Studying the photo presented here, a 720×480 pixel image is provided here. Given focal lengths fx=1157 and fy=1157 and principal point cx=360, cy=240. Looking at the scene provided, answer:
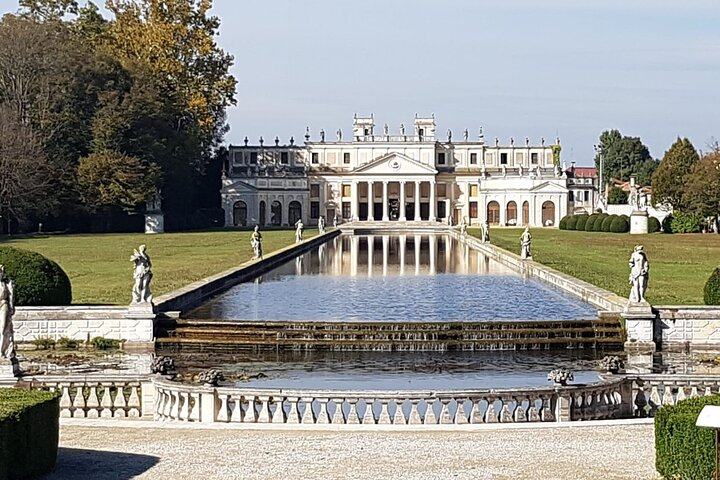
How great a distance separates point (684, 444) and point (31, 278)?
46.9 ft

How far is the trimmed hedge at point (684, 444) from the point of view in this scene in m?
7.79

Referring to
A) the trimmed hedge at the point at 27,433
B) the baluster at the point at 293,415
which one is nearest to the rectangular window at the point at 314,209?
the baluster at the point at 293,415

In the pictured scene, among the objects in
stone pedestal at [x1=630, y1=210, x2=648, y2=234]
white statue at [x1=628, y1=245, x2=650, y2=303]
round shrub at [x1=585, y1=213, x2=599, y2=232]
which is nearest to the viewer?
white statue at [x1=628, y1=245, x2=650, y2=303]

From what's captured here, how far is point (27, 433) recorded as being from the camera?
28.5 feet

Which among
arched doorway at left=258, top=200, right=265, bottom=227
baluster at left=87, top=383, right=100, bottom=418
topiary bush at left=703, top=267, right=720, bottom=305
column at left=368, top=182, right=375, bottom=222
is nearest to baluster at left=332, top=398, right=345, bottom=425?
baluster at left=87, top=383, right=100, bottom=418

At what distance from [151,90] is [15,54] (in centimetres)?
798

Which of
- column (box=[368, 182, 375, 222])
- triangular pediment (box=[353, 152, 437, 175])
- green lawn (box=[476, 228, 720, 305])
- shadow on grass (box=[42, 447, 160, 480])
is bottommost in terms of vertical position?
shadow on grass (box=[42, 447, 160, 480])

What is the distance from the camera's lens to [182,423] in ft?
38.9

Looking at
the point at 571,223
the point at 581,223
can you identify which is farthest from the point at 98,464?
the point at 571,223

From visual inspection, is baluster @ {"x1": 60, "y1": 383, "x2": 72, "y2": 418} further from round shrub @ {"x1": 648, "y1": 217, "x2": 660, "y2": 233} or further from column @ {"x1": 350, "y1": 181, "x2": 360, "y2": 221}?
column @ {"x1": 350, "y1": 181, "x2": 360, "y2": 221}

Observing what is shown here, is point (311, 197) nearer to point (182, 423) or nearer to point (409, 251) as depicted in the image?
point (409, 251)

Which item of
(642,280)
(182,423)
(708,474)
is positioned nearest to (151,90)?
(642,280)

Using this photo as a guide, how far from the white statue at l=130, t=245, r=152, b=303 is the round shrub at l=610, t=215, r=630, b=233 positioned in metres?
63.4

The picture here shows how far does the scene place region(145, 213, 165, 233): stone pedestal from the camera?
7294 cm
